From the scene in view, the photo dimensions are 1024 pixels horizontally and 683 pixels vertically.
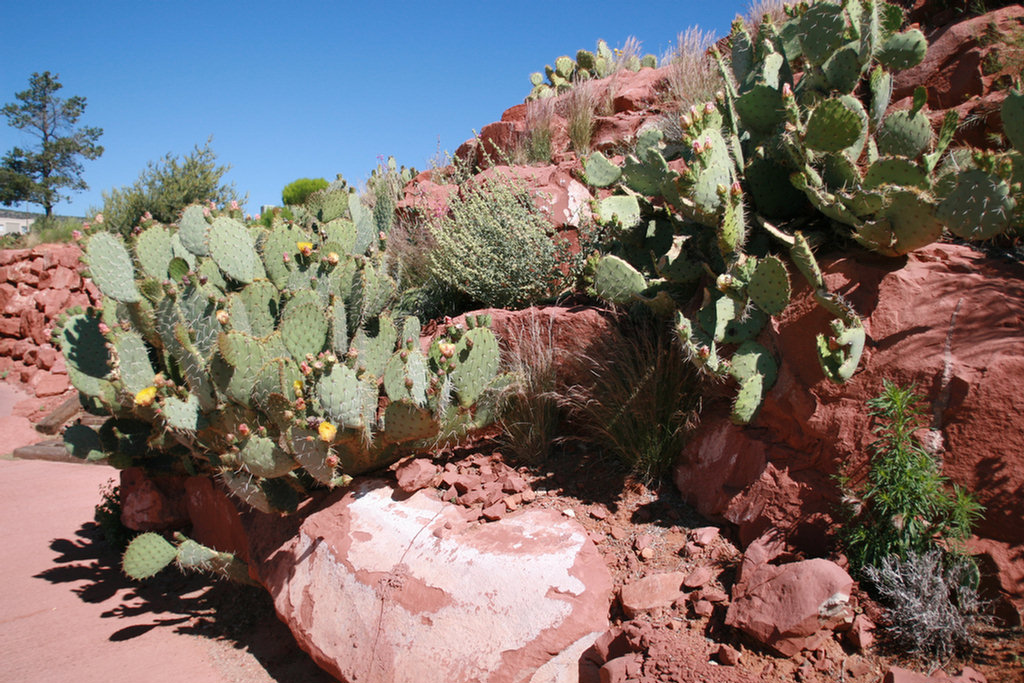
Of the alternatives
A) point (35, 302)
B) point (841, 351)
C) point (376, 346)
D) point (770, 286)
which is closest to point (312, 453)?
point (376, 346)

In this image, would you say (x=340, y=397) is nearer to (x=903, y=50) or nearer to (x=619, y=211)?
(x=619, y=211)

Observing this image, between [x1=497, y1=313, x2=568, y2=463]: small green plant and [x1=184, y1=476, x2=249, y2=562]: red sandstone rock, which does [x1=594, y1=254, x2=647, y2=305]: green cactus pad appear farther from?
[x1=184, y1=476, x2=249, y2=562]: red sandstone rock

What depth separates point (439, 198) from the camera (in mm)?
7227

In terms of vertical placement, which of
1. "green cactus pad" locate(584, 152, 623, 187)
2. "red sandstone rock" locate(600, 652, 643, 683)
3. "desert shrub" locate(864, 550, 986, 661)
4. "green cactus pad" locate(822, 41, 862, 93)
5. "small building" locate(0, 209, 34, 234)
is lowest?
"red sandstone rock" locate(600, 652, 643, 683)

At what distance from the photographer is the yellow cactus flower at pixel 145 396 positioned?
3.85m

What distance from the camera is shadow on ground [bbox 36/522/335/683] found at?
4.14 metres

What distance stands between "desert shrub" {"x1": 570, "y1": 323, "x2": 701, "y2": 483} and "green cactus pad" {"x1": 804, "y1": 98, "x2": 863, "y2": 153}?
119 centimetres

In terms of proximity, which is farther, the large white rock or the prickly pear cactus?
the prickly pear cactus

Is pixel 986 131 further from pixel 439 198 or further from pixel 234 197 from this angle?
pixel 234 197

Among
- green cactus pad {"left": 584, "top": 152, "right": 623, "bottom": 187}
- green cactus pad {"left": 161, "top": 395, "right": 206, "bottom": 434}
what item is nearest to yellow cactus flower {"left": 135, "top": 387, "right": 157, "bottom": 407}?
green cactus pad {"left": 161, "top": 395, "right": 206, "bottom": 434}

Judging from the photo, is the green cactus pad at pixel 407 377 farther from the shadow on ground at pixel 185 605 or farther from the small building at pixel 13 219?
the small building at pixel 13 219

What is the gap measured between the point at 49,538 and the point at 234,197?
1220 cm

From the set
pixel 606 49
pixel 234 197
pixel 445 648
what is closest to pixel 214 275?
pixel 445 648

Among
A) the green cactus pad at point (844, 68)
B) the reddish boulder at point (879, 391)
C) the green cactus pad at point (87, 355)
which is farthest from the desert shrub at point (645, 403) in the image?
the green cactus pad at point (87, 355)
